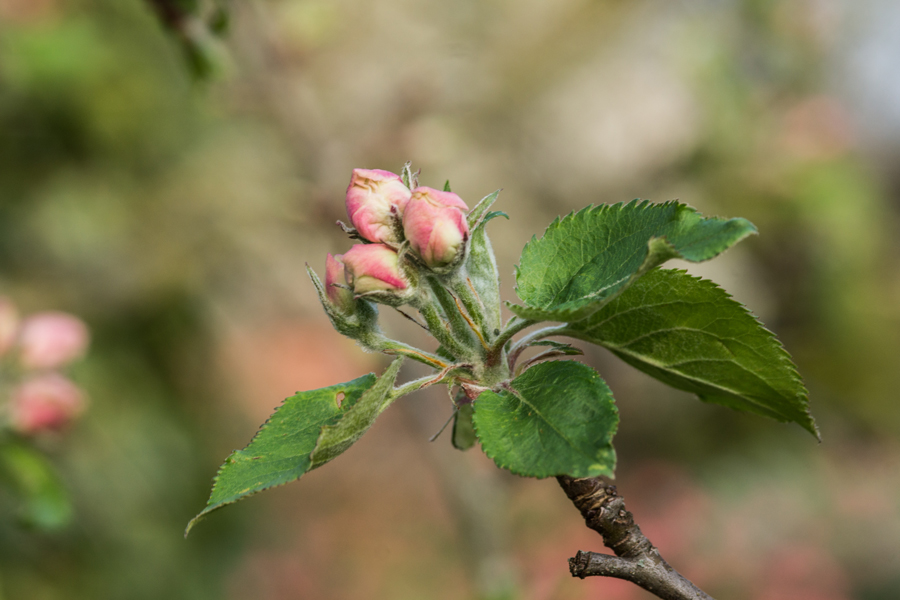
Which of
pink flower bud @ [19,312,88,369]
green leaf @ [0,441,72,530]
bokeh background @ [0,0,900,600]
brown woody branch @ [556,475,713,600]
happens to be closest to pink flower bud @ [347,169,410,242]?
brown woody branch @ [556,475,713,600]

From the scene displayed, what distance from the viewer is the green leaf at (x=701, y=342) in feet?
1.49

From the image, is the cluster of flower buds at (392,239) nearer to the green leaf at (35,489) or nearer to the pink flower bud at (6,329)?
the green leaf at (35,489)

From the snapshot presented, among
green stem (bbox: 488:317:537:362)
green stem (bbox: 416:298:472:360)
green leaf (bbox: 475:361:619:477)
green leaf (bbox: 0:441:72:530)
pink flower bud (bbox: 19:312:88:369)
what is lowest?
green leaf (bbox: 475:361:619:477)

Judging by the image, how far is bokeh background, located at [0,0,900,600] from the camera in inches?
87.0

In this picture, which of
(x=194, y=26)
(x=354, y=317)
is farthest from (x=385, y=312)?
(x=354, y=317)

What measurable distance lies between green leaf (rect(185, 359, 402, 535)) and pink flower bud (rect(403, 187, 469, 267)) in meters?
0.08

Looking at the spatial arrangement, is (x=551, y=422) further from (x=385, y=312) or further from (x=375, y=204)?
(x=385, y=312)

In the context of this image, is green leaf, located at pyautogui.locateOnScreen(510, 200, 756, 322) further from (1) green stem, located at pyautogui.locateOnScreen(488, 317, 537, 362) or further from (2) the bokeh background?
(2) the bokeh background

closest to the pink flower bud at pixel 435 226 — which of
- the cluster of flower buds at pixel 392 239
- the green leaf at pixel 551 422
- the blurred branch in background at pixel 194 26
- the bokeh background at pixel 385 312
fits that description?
the cluster of flower buds at pixel 392 239

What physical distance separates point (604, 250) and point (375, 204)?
0.56ft

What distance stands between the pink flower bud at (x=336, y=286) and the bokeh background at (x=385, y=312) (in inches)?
49.7

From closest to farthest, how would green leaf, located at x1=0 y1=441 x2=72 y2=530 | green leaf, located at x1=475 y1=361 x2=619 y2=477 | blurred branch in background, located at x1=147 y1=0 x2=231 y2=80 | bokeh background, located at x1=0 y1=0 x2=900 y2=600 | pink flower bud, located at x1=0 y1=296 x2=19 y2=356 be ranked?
green leaf, located at x1=475 y1=361 x2=619 y2=477 < blurred branch in background, located at x1=147 y1=0 x2=231 y2=80 < green leaf, located at x1=0 y1=441 x2=72 y2=530 < pink flower bud, located at x1=0 y1=296 x2=19 y2=356 < bokeh background, located at x1=0 y1=0 x2=900 y2=600

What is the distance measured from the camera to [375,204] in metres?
0.47

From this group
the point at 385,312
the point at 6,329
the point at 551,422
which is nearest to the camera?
the point at 551,422
